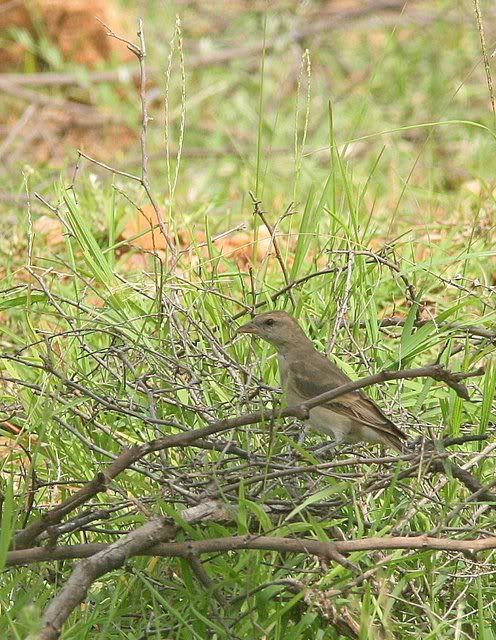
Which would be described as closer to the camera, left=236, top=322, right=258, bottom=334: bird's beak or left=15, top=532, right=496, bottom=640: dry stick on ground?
left=15, top=532, right=496, bottom=640: dry stick on ground

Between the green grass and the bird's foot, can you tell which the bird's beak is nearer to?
the green grass

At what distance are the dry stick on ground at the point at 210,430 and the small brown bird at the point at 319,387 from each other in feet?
2.61

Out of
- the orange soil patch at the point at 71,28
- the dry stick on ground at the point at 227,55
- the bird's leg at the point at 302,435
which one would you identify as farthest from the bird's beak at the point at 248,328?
the orange soil patch at the point at 71,28

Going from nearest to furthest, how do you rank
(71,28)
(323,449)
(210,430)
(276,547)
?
(210,430) → (276,547) → (323,449) → (71,28)

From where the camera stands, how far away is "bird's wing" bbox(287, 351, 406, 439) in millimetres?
3826

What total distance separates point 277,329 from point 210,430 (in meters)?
1.27

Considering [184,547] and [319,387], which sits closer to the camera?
[184,547]

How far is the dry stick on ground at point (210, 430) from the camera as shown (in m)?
2.79

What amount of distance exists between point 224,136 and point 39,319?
455cm

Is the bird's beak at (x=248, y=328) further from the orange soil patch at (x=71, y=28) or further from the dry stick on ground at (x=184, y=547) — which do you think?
the orange soil patch at (x=71, y=28)

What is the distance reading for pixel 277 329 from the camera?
4.18m

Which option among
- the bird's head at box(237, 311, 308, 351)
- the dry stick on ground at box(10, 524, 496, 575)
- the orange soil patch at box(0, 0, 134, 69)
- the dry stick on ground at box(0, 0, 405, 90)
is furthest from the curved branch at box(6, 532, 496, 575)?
the orange soil patch at box(0, 0, 134, 69)

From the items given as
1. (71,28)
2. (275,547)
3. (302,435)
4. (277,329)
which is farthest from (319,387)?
(71,28)

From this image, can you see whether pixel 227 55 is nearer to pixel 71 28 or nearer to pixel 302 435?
pixel 71 28
